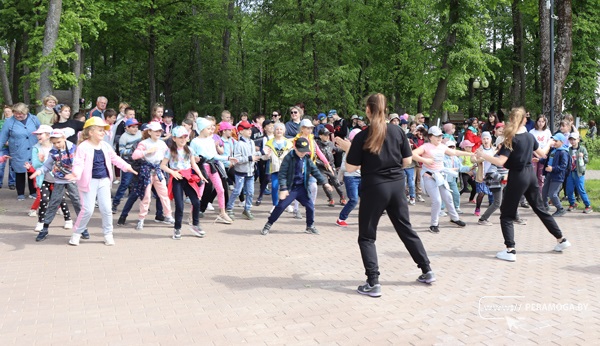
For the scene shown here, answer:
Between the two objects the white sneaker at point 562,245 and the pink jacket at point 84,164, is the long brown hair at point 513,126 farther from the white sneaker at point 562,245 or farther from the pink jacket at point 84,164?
the pink jacket at point 84,164

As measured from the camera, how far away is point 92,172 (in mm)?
8641

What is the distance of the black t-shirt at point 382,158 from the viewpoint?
20.4 ft

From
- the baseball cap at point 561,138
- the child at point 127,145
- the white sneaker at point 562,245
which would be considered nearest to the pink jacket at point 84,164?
the child at point 127,145

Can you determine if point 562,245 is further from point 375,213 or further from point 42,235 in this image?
point 42,235

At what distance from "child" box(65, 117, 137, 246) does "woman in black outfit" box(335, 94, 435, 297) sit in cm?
391

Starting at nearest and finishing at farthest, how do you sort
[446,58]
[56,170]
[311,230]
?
1. [56,170]
2. [311,230]
3. [446,58]

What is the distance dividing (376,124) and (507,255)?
3.03 m

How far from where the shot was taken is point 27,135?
510 inches

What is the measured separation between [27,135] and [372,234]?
9.41m

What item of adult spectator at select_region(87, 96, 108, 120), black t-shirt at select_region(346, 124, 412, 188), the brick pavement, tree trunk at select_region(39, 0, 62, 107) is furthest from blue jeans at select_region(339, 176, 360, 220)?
tree trunk at select_region(39, 0, 62, 107)

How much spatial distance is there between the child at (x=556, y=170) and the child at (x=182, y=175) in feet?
22.1

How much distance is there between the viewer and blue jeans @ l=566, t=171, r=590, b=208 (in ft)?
39.4

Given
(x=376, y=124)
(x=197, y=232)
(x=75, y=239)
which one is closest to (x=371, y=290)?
(x=376, y=124)

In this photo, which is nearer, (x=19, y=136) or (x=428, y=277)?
(x=428, y=277)
